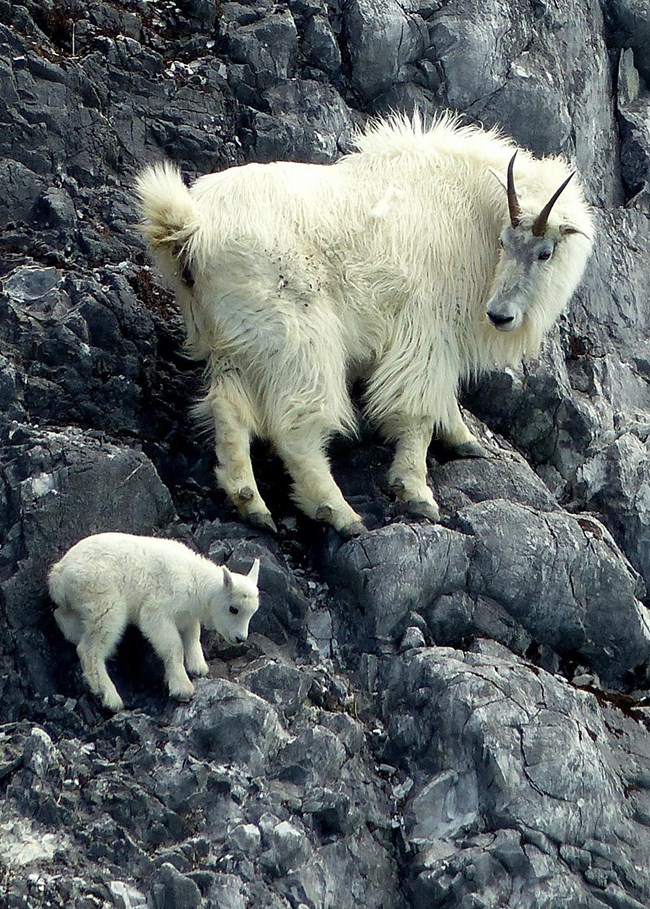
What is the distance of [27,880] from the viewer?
6180mm

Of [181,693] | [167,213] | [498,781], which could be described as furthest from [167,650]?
[167,213]

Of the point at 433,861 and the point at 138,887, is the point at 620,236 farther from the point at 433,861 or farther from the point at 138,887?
the point at 138,887

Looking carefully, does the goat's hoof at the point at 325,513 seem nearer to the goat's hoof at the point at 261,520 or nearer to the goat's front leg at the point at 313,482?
the goat's front leg at the point at 313,482

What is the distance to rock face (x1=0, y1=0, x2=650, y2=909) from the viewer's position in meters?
6.84

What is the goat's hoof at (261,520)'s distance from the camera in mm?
8461

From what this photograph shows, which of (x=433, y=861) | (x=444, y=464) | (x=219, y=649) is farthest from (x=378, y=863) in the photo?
(x=444, y=464)

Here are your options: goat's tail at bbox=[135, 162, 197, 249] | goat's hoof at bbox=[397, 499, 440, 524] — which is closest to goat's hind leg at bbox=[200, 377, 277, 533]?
goat's hoof at bbox=[397, 499, 440, 524]

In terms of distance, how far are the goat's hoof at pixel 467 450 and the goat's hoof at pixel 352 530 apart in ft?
4.57

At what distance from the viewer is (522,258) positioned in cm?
918

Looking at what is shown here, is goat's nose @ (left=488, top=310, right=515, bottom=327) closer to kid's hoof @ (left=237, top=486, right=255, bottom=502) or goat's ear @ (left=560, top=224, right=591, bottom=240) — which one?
→ goat's ear @ (left=560, top=224, right=591, bottom=240)

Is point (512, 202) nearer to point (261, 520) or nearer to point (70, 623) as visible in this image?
point (261, 520)

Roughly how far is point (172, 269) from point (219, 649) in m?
2.87

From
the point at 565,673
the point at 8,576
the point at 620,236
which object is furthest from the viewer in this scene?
the point at 620,236

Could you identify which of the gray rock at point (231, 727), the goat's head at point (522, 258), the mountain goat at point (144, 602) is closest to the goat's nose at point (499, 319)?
the goat's head at point (522, 258)
